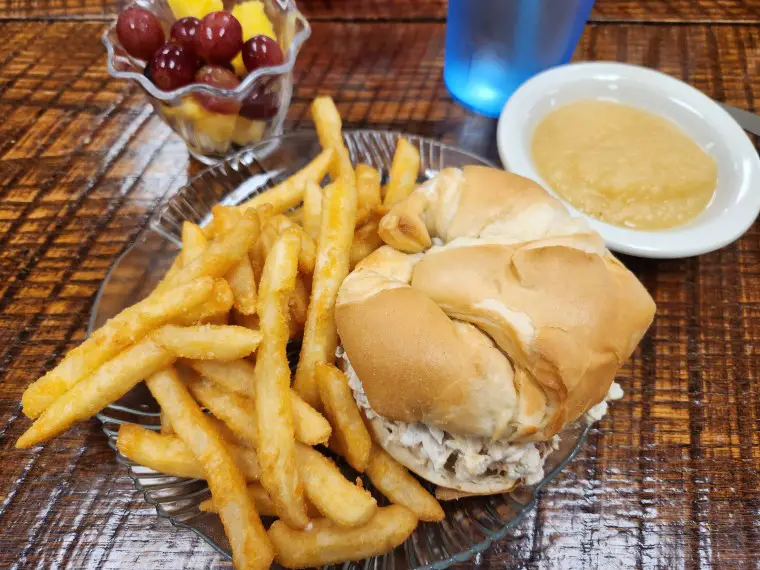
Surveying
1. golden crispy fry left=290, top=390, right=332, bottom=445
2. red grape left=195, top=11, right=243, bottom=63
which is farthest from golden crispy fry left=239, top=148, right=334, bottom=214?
golden crispy fry left=290, top=390, right=332, bottom=445

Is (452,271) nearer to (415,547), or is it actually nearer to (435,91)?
(415,547)

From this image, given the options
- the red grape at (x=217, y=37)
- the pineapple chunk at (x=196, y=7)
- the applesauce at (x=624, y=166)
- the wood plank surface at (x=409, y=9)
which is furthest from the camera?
the wood plank surface at (x=409, y=9)

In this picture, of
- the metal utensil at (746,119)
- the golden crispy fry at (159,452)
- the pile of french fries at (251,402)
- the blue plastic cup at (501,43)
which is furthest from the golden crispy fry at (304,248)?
the metal utensil at (746,119)

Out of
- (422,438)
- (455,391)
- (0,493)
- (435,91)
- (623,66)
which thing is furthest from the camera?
(435,91)

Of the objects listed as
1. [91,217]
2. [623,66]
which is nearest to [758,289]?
[623,66]

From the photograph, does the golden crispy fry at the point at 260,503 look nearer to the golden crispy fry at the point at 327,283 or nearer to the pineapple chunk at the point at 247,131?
the golden crispy fry at the point at 327,283

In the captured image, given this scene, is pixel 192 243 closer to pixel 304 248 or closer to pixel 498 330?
pixel 304 248

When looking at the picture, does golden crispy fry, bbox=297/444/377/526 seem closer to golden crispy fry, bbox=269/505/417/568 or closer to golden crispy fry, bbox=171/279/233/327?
golden crispy fry, bbox=269/505/417/568
